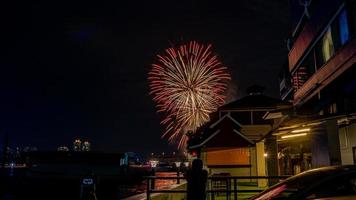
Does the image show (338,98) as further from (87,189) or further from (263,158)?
(263,158)

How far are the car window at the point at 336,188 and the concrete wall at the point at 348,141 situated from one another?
8285mm

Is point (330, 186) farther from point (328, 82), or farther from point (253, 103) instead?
point (253, 103)

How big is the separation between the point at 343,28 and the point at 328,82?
1.96 metres

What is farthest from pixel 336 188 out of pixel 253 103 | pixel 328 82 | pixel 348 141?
pixel 253 103

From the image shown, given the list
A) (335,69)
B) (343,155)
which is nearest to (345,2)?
(335,69)

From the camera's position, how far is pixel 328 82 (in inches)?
524

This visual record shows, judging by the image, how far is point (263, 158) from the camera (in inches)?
948

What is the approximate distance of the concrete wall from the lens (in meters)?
13.0

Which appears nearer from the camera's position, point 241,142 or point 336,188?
point 336,188

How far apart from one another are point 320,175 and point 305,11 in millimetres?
13455

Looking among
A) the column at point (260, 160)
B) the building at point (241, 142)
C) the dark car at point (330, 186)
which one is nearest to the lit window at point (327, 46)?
the building at point (241, 142)

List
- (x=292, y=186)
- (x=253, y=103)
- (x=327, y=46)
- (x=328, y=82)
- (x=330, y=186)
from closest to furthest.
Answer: (x=330, y=186), (x=292, y=186), (x=328, y=82), (x=327, y=46), (x=253, y=103)

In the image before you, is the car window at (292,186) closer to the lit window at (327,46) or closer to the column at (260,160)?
the lit window at (327,46)

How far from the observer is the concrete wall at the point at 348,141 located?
42.5ft
